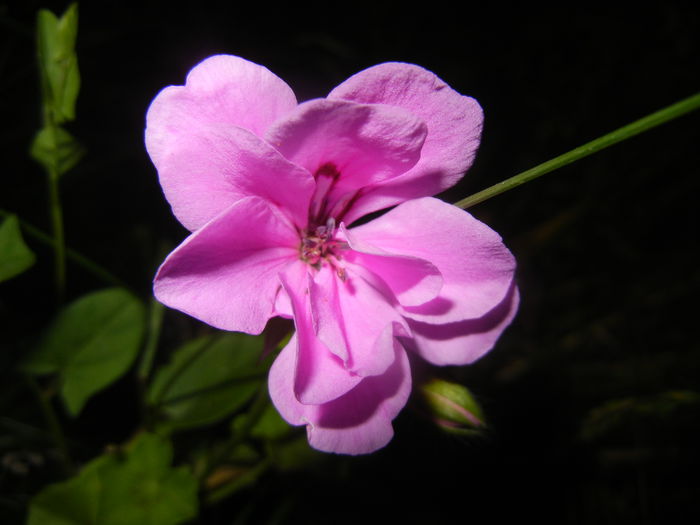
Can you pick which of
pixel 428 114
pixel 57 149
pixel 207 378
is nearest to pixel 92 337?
pixel 207 378

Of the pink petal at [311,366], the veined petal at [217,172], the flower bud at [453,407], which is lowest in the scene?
the flower bud at [453,407]

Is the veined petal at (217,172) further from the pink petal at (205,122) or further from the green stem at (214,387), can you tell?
the green stem at (214,387)

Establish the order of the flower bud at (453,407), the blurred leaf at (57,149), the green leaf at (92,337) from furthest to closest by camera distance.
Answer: the green leaf at (92,337) < the blurred leaf at (57,149) < the flower bud at (453,407)

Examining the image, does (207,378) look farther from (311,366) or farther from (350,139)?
(350,139)

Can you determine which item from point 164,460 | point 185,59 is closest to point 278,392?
point 164,460

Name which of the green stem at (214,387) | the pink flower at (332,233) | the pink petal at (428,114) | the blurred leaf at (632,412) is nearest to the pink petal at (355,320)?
the pink flower at (332,233)

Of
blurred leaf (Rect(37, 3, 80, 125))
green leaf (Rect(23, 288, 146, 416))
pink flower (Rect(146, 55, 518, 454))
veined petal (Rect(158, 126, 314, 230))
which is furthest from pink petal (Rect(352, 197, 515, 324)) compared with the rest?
green leaf (Rect(23, 288, 146, 416))
